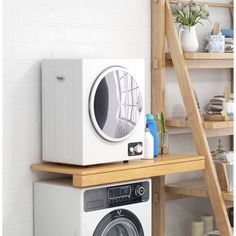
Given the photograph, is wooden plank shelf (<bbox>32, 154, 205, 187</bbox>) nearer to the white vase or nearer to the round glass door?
the round glass door

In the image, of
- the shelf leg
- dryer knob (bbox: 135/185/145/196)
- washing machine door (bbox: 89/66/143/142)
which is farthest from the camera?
the shelf leg

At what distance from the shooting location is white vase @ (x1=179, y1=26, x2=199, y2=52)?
4500 millimetres

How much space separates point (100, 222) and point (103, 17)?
4.49 ft

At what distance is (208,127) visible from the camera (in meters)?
4.34

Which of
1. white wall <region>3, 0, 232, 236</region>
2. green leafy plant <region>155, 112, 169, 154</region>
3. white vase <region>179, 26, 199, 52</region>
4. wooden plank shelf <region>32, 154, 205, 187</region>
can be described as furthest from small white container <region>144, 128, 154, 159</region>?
white vase <region>179, 26, 199, 52</region>

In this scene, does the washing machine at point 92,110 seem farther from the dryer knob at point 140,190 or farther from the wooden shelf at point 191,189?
the wooden shelf at point 191,189

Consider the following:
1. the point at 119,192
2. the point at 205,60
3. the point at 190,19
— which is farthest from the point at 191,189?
the point at 190,19

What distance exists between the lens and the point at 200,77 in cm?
497

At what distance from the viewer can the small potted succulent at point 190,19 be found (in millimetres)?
4492

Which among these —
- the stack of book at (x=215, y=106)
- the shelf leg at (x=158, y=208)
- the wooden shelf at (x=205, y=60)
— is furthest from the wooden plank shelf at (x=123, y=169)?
the wooden shelf at (x=205, y=60)

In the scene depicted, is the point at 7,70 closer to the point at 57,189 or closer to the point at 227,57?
the point at 57,189

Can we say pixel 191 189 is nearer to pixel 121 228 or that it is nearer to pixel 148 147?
pixel 148 147

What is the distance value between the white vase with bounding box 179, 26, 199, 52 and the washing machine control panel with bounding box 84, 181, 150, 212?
1.06 meters

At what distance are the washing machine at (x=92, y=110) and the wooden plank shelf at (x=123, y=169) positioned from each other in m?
0.05
